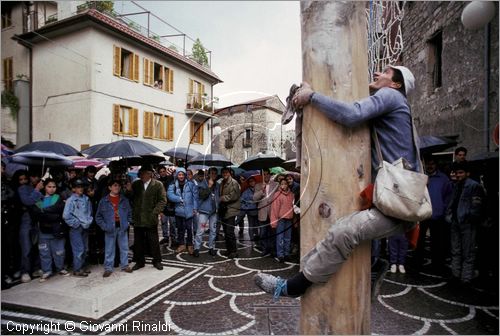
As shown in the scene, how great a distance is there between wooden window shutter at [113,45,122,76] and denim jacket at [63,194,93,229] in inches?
509

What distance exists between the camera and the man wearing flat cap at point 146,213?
253 inches

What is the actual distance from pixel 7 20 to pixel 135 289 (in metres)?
21.7

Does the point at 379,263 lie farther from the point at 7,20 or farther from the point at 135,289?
the point at 7,20

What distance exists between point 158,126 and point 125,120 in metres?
1.94

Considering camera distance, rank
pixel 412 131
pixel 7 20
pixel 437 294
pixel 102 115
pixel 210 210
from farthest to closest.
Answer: pixel 7 20 < pixel 102 115 < pixel 210 210 < pixel 437 294 < pixel 412 131

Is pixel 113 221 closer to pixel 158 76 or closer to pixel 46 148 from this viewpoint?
pixel 46 148

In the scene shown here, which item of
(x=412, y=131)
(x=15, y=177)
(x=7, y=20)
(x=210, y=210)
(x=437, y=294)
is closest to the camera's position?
(x=412, y=131)

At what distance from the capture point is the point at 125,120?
17.3 meters

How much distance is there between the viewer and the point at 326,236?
5.16 feet

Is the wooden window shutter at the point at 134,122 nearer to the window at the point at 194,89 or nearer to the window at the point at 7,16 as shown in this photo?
the window at the point at 194,89

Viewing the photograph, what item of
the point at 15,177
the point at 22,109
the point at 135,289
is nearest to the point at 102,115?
the point at 22,109

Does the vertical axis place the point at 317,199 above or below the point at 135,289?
above

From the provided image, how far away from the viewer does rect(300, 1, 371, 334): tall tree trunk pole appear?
1.55 metres

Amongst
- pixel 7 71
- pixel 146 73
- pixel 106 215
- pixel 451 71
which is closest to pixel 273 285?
pixel 106 215
